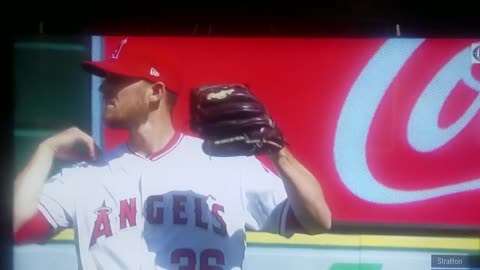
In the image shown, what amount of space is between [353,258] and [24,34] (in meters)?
1.05

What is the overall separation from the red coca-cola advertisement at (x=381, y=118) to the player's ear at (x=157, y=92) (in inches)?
2.2

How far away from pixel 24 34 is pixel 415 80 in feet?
3.41

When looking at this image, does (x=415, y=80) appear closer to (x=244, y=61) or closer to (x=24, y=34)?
(x=244, y=61)

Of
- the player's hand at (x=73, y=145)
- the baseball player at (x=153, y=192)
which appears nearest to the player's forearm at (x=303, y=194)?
the baseball player at (x=153, y=192)

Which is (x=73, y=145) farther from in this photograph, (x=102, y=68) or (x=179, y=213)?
(x=179, y=213)

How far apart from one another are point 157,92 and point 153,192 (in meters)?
0.26

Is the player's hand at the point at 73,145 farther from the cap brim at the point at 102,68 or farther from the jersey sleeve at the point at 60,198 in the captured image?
the cap brim at the point at 102,68

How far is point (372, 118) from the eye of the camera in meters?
2.72

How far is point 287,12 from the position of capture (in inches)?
109

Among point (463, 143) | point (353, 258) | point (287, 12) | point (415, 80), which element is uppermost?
point (287, 12)

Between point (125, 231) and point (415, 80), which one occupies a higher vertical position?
point (415, 80)

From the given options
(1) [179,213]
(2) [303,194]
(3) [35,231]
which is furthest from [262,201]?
(3) [35,231]

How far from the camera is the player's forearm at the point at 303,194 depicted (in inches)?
105

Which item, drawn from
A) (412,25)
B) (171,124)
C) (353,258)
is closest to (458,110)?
(412,25)
